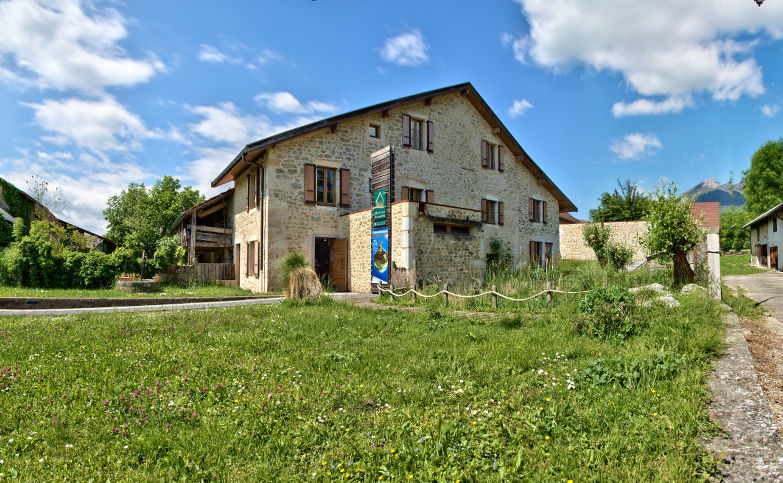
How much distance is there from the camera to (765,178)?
41.0 meters

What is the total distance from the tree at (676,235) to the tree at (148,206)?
3281cm

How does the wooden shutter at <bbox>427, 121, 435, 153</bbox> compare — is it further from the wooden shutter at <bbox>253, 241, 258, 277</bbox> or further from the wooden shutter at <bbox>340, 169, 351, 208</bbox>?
the wooden shutter at <bbox>253, 241, 258, 277</bbox>

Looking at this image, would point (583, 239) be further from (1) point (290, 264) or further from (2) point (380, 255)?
(1) point (290, 264)

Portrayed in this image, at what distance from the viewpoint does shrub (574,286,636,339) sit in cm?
596

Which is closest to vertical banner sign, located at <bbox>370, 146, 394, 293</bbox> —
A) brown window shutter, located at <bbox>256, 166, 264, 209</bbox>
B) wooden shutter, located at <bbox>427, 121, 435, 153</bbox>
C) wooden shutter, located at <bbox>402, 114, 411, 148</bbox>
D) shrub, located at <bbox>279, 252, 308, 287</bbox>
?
shrub, located at <bbox>279, 252, 308, 287</bbox>

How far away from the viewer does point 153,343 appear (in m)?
5.95

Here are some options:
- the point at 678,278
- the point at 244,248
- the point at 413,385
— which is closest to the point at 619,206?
the point at 678,278

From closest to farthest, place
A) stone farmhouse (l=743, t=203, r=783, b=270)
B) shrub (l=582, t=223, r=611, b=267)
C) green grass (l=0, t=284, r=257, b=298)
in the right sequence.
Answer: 1. green grass (l=0, t=284, r=257, b=298)
2. shrub (l=582, t=223, r=611, b=267)
3. stone farmhouse (l=743, t=203, r=783, b=270)

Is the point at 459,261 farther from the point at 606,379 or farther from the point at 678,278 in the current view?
the point at 606,379

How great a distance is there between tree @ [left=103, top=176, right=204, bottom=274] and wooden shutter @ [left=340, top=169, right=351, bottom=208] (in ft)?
74.4

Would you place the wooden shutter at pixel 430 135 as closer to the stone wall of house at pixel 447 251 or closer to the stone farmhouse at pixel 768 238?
the stone wall of house at pixel 447 251

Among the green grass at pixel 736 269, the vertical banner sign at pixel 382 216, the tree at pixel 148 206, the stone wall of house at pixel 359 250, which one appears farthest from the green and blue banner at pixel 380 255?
the tree at pixel 148 206

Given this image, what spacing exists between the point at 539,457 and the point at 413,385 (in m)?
1.52

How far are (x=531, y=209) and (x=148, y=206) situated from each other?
3072cm
